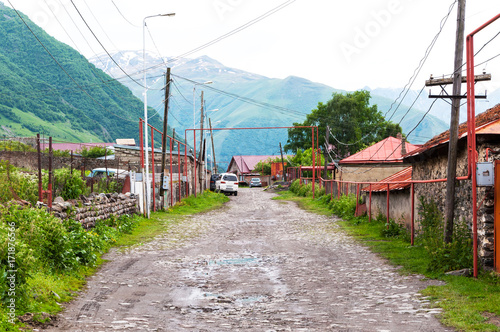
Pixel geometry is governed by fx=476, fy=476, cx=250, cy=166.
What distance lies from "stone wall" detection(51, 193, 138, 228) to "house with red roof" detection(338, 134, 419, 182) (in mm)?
18961

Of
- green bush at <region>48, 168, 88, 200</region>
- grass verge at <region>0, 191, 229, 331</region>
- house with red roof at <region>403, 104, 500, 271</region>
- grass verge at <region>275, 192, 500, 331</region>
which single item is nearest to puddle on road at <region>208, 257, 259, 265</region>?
grass verge at <region>0, 191, 229, 331</region>

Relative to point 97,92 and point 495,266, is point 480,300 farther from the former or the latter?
point 97,92

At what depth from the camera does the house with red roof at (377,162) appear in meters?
32.2

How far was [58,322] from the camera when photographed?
6016mm

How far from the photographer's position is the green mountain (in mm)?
116188

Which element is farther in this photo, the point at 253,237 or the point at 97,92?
the point at 97,92

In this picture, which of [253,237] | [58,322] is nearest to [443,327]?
[58,322]

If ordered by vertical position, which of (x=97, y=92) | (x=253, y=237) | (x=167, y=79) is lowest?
(x=253, y=237)

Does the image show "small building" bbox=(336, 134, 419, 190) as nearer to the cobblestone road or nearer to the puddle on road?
the cobblestone road

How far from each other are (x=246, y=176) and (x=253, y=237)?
244 feet

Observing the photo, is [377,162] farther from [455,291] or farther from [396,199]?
[455,291]

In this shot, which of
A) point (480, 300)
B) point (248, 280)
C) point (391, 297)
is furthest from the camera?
point (248, 280)

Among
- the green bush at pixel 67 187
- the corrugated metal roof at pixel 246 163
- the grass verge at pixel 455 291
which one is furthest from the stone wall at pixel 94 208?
the corrugated metal roof at pixel 246 163

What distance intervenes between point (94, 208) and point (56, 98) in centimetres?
12732
